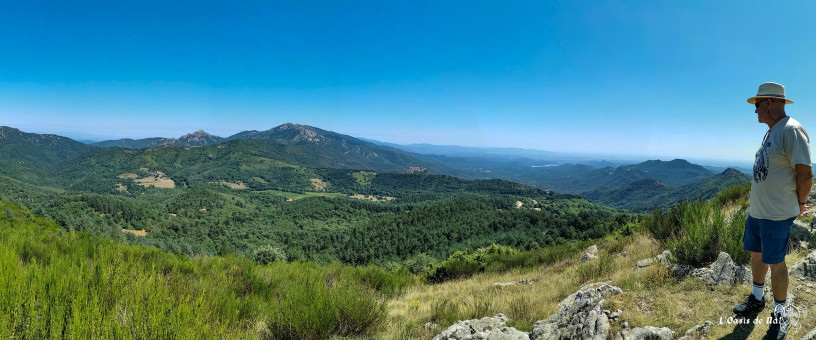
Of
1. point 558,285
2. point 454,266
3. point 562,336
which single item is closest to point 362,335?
point 562,336

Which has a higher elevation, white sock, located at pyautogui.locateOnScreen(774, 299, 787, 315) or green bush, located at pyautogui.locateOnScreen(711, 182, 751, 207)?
green bush, located at pyautogui.locateOnScreen(711, 182, 751, 207)

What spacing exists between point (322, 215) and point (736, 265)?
122 m

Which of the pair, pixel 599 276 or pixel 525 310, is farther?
pixel 599 276

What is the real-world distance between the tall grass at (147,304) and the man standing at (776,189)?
3947 millimetres

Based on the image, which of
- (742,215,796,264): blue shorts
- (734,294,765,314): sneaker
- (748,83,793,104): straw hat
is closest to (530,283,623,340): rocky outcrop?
(734,294,765,314): sneaker

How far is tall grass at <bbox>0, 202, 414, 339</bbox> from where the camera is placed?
1.95m

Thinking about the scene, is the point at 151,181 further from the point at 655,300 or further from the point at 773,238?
the point at 773,238

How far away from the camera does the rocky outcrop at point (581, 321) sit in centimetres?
302

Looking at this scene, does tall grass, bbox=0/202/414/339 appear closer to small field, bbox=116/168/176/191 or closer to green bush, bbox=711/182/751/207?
green bush, bbox=711/182/751/207

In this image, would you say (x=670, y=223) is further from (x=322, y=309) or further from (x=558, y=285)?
(x=322, y=309)

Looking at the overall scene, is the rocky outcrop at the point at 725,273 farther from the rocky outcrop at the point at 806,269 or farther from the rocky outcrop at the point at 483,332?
the rocky outcrop at the point at 483,332

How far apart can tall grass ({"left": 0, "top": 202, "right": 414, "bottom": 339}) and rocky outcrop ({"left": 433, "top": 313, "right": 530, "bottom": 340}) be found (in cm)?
92

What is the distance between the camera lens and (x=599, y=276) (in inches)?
213

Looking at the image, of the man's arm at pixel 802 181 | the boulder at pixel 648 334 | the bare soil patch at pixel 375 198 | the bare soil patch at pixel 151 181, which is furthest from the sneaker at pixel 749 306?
the bare soil patch at pixel 151 181
